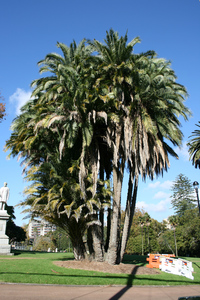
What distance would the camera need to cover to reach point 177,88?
1928cm

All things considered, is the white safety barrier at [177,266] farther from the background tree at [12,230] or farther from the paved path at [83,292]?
the background tree at [12,230]

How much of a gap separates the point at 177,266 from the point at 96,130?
10493mm

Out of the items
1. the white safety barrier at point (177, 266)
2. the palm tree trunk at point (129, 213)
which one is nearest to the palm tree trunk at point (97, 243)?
the palm tree trunk at point (129, 213)

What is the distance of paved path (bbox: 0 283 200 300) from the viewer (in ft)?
24.9

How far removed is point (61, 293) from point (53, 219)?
28.6 ft

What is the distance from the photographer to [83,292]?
869 centimetres

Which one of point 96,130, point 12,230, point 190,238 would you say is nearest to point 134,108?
point 96,130

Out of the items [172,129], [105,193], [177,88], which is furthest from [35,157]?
[177,88]

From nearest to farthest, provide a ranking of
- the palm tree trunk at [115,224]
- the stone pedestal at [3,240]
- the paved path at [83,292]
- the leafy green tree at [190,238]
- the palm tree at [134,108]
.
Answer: the paved path at [83,292]
the palm tree trunk at [115,224]
the palm tree at [134,108]
the stone pedestal at [3,240]
the leafy green tree at [190,238]

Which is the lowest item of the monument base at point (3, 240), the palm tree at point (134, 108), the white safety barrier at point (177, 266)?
the white safety barrier at point (177, 266)

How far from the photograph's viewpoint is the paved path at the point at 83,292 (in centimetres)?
759

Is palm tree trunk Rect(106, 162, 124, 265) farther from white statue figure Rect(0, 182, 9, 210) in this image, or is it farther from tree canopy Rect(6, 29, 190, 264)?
white statue figure Rect(0, 182, 9, 210)

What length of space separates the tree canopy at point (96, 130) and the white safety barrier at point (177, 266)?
295 centimetres

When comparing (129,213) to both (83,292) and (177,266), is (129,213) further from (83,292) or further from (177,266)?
(83,292)
